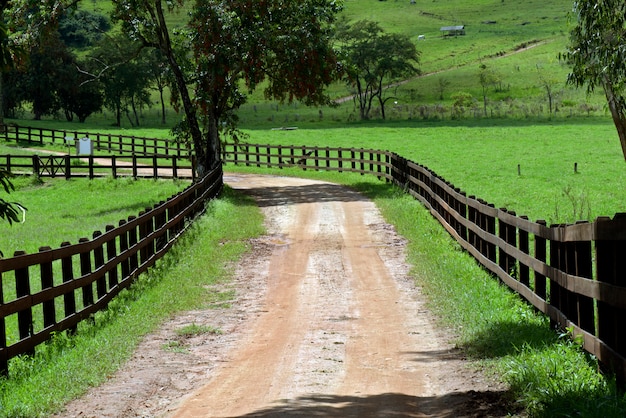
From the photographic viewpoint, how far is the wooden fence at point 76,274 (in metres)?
11.0

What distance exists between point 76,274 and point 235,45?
17153 millimetres

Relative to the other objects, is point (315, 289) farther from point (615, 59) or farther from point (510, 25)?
point (510, 25)

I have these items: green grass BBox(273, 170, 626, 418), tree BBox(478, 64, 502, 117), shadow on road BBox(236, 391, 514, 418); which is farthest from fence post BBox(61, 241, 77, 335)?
tree BBox(478, 64, 502, 117)

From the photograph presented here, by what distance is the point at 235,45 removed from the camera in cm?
3684

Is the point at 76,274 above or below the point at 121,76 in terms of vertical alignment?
below

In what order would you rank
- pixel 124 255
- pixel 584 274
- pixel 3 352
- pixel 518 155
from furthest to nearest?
pixel 518 155 → pixel 124 255 → pixel 3 352 → pixel 584 274

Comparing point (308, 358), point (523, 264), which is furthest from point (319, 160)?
point (308, 358)

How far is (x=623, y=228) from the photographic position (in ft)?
24.8

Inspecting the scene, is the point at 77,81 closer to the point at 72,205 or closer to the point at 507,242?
the point at 72,205

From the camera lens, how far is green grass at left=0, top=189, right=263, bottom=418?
9.81 meters

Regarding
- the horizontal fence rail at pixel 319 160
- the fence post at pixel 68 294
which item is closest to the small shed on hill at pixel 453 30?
the horizontal fence rail at pixel 319 160

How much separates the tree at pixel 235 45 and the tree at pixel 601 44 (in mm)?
17789

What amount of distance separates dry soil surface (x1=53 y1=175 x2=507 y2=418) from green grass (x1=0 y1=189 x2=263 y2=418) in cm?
26

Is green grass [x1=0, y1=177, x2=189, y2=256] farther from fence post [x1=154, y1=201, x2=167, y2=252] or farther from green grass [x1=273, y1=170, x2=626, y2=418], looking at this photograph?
green grass [x1=273, y1=170, x2=626, y2=418]
